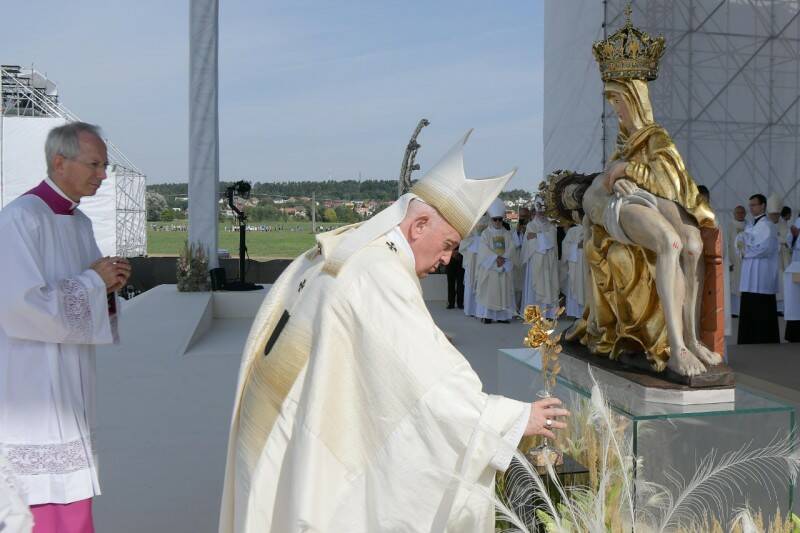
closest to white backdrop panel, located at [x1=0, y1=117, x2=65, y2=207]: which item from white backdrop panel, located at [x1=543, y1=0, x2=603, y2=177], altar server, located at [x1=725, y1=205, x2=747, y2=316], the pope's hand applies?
white backdrop panel, located at [x1=543, y1=0, x2=603, y2=177]

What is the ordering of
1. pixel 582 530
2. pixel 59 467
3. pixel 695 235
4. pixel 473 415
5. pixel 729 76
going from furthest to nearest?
pixel 729 76 < pixel 695 235 < pixel 59 467 < pixel 582 530 < pixel 473 415

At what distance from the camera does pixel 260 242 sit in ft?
125

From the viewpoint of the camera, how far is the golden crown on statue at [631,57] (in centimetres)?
396

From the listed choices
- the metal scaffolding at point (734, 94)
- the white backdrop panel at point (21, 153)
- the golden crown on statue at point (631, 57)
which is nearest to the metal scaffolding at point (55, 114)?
the white backdrop panel at point (21, 153)

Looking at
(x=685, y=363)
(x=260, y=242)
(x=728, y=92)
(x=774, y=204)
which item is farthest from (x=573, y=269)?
(x=260, y=242)

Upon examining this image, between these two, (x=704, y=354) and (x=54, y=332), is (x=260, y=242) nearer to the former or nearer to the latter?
(x=704, y=354)

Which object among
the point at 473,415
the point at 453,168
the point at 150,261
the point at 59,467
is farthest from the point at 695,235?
the point at 150,261

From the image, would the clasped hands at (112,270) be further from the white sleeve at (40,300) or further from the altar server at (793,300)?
the altar server at (793,300)

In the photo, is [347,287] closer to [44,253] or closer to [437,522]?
[437,522]

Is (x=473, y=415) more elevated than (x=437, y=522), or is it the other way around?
(x=473, y=415)

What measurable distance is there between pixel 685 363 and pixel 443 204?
5.88 feet

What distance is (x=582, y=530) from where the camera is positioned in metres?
2.39

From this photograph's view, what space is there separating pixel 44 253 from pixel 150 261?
15233 mm

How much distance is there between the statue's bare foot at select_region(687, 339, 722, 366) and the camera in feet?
12.0
